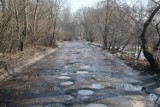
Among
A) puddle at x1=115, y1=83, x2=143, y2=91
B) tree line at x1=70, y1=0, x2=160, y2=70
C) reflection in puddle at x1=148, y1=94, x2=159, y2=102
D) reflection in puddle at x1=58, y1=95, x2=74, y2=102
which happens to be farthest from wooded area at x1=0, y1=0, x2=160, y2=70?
reflection in puddle at x1=58, y1=95, x2=74, y2=102

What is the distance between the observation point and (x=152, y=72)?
570 inches

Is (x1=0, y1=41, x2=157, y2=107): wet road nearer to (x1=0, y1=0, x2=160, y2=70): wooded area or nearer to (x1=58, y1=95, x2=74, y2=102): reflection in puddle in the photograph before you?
(x1=58, y1=95, x2=74, y2=102): reflection in puddle

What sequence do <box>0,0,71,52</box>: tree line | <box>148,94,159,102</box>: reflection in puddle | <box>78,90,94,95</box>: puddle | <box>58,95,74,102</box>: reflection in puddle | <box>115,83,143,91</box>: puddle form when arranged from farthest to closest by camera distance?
1. <box>0,0,71,52</box>: tree line
2. <box>115,83,143,91</box>: puddle
3. <box>78,90,94,95</box>: puddle
4. <box>148,94,159,102</box>: reflection in puddle
5. <box>58,95,74,102</box>: reflection in puddle

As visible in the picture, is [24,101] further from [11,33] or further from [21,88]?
[11,33]

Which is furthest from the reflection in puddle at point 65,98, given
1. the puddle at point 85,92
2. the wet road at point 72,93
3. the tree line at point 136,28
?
the tree line at point 136,28

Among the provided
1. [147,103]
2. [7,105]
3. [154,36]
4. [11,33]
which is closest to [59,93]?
[7,105]

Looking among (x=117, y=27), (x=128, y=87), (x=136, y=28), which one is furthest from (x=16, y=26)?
(x=117, y=27)

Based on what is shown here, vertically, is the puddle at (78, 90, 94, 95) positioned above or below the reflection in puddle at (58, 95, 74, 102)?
below

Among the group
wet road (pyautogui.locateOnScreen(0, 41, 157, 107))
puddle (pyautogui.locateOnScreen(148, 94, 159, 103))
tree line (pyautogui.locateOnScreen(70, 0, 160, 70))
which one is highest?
tree line (pyautogui.locateOnScreen(70, 0, 160, 70))

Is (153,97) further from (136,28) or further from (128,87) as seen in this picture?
(136,28)

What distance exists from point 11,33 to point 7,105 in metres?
12.5

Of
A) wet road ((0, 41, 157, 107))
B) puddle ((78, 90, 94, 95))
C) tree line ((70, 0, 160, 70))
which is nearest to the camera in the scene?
wet road ((0, 41, 157, 107))

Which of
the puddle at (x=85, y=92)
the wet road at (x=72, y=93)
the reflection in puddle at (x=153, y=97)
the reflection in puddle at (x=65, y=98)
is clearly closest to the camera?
the wet road at (x=72, y=93)

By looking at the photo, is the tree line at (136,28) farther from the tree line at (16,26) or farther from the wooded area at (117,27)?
the tree line at (16,26)
